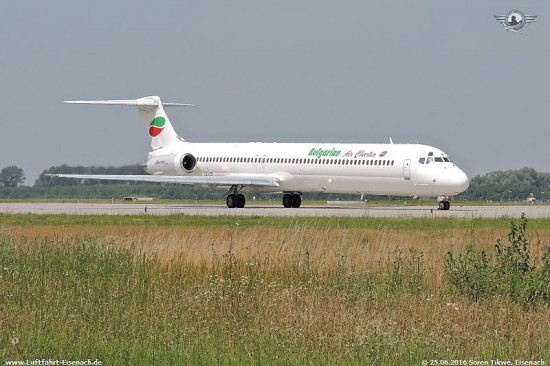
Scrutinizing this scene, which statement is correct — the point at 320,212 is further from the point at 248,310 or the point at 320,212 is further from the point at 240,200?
Answer: the point at 248,310

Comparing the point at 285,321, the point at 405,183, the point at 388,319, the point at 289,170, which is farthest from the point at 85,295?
the point at 289,170

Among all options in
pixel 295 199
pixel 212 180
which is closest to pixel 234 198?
pixel 212 180

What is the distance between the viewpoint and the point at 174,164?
53.8 metres

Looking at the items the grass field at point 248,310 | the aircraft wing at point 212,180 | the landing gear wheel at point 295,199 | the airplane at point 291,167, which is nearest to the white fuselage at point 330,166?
the airplane at point 291,167

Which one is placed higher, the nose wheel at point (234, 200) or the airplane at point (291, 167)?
the airplane at point (291, 167)

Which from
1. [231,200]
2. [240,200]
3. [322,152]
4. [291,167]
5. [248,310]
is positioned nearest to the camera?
[248,310]

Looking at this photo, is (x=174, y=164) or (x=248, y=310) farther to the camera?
(x=174, y=164)

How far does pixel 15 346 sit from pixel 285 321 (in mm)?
3096

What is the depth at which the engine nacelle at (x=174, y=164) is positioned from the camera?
53844mm

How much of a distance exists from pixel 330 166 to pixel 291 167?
8.63 feet

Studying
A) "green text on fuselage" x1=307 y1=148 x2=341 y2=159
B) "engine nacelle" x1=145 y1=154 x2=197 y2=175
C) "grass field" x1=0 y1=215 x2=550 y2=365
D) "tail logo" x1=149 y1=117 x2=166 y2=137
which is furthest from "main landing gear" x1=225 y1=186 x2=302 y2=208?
"grass field" x1=0 y1=215 x2=550 y2=365

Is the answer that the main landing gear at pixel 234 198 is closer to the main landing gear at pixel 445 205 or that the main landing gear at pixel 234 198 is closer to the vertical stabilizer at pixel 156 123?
the vertical stabilizer at pixel 156 123

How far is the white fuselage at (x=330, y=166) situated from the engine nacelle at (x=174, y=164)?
0.05 metres

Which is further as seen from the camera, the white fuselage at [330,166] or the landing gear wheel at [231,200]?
the landing gear wheel at [231,200]
